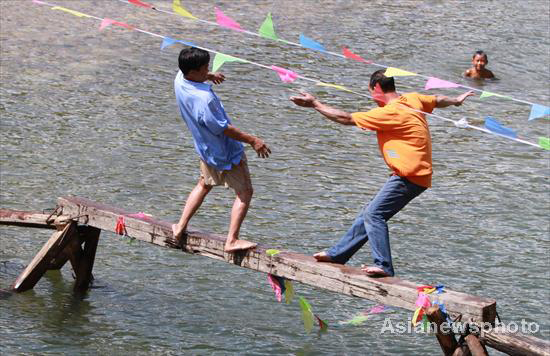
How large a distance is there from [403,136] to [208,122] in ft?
4.87

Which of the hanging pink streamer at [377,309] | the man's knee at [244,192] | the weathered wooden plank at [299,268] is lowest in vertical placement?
the hanging pink streamer at [377,309]

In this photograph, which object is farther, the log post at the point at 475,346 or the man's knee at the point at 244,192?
the man's knee at the point at 244,192

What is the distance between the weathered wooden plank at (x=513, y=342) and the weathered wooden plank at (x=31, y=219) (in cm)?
443

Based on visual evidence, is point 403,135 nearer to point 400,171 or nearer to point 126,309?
point 400,171

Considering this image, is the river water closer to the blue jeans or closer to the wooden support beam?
the wooden support beam

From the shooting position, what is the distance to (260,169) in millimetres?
14250

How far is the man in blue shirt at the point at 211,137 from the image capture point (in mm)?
8625

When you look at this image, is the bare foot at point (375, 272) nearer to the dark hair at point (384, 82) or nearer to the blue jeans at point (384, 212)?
the blue jeans at point (384, 212)

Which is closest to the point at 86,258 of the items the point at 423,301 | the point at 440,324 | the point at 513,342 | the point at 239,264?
the point at 239,264

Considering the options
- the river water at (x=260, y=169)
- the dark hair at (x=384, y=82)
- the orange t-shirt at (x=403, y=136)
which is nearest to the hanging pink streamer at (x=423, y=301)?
the orange t-shirt at (x=403, y=136)

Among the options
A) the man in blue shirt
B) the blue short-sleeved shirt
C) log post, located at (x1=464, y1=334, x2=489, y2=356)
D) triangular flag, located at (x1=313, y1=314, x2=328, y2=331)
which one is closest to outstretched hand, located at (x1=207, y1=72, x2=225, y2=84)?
the man in blue shirt

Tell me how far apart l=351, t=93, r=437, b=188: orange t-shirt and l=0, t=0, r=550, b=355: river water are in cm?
228

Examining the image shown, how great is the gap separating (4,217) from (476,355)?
5.10m

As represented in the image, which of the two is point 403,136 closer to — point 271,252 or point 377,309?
point 271,252
